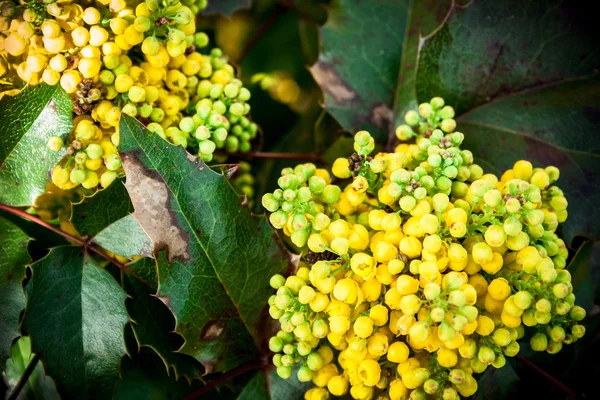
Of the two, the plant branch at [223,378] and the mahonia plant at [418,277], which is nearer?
the mahonia plant at [418,277]

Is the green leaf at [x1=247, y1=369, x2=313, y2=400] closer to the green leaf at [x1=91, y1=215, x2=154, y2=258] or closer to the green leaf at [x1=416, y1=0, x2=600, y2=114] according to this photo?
the green leaf at [x1=91, y1=215, x2=154, y2=258]

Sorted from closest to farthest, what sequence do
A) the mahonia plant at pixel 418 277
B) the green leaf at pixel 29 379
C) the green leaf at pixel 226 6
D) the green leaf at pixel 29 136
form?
the mahonia plant at pixel 418 277
the green leaf at pixel 29 136
the green leaf at pixel 29 379
the green leaf at pixel 226 6

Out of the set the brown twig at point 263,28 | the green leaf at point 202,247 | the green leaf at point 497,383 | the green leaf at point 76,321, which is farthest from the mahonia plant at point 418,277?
the brown twig at point 263,28

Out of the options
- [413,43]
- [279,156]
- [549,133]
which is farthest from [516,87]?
[279,156]

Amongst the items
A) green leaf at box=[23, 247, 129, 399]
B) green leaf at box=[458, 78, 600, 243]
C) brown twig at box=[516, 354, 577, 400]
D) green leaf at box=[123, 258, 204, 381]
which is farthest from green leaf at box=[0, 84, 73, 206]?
brown twig at box=[516, 354, 577, 400]

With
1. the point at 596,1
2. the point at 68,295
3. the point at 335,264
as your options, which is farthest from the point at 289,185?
the point at 596,1

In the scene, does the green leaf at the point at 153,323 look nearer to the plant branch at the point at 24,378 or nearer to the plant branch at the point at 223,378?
the plant branch at the point at 223,378

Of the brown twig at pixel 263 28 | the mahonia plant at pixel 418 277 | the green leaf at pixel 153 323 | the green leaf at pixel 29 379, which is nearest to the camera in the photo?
the mahonia plant at pixel 418 277
